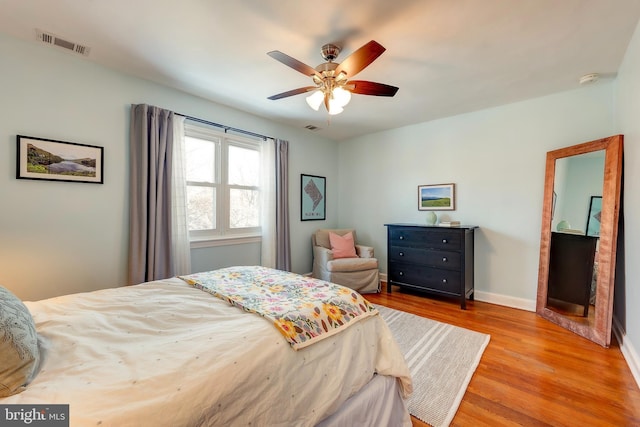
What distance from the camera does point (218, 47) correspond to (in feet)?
7.14

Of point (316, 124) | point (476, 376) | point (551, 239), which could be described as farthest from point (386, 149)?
point (476, 376)

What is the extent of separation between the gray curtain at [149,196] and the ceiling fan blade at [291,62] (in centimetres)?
162

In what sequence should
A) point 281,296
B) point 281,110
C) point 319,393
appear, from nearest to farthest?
point 319,393, point 281,296, point 281,110

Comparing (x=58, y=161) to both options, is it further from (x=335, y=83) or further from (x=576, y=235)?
(x=576, y=235)

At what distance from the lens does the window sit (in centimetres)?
322

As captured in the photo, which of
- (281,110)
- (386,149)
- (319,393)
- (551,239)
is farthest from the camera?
(386,149)

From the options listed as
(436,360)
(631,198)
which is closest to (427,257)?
(436,360)

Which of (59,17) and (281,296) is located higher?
(59,17)

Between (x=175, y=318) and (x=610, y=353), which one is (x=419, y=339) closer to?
(x=610, y=353)

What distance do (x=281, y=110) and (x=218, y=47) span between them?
54.1 inches

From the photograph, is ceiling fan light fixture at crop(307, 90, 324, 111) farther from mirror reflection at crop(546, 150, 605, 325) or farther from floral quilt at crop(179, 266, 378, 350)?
mirror reflection at crop(546, 150, 605, 325)

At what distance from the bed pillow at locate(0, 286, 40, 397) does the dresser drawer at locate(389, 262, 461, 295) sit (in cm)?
357

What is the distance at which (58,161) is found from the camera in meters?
2.26

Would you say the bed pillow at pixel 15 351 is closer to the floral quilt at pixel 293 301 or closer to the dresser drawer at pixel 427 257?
the floral quilt at pixel 293 301
